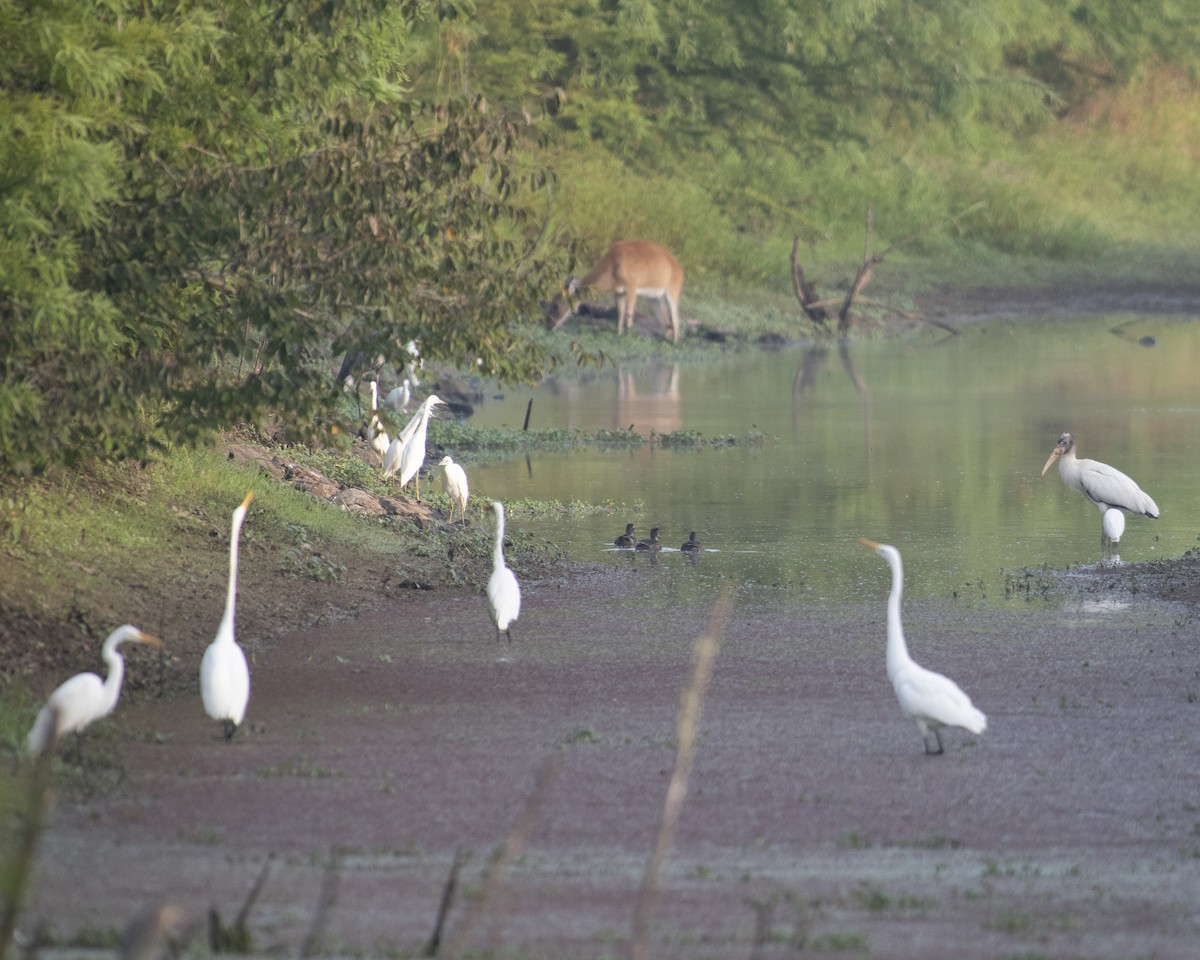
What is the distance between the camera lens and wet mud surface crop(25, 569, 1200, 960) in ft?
20.2

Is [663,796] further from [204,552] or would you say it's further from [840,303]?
[840,303]

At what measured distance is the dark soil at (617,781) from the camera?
6.18 m

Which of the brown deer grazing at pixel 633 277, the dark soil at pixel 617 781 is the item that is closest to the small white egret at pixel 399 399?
the dark soil at pixel 617 781

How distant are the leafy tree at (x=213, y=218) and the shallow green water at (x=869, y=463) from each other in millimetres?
3965

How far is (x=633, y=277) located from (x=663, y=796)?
89.6 feet

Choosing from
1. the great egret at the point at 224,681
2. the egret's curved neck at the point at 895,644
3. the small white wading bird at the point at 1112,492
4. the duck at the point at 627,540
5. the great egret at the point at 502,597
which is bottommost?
the duck at the point at 627,540

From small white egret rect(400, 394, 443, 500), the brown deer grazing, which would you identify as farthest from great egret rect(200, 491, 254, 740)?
the brown deer grazing

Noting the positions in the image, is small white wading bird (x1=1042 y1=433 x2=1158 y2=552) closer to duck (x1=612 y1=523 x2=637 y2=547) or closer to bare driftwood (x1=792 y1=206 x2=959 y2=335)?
duck (x1=612 y1=523 x2=637 y2=547)

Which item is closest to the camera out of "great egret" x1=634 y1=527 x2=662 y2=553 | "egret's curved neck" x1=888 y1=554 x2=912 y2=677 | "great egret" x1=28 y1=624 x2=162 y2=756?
"great egret" x1=28 y1=624 x2=162 y2=756

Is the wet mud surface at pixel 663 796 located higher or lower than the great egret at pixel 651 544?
higher

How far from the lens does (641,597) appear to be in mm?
13398

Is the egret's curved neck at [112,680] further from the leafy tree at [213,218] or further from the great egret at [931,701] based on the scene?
the great egret at [931,701]

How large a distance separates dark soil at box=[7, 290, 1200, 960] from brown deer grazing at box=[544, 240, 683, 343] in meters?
22.0

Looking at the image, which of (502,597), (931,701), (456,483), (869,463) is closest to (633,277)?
(869,463)
